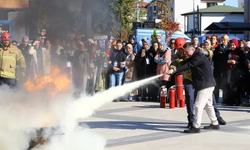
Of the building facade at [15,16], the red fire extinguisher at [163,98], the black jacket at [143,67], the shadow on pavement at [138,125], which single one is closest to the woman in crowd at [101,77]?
the black jacket at [143,67]

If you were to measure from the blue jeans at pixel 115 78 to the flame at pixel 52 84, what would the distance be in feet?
27.2

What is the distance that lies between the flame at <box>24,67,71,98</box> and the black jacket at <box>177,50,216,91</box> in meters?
2.50

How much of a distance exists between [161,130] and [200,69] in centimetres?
152

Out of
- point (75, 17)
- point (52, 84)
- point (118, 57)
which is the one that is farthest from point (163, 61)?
point (75, 17)

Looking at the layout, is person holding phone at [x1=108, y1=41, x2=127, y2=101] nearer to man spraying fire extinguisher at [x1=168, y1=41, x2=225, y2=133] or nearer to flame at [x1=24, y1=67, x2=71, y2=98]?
man spraying fire extinguisher at [x1=168, y1=41, x2=225, y2=133]

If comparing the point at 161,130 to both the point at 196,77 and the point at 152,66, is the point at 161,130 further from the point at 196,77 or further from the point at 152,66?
the point at 152,66

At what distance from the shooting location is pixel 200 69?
9.66m

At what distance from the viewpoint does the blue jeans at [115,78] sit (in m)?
16.7

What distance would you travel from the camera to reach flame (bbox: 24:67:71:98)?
7961 millimetres

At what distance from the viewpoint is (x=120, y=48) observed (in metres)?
16.7

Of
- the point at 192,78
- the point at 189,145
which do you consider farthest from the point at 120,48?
the point at 189,145

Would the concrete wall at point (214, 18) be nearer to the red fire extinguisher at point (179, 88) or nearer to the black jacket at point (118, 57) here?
the black jacket at point (118, 57)

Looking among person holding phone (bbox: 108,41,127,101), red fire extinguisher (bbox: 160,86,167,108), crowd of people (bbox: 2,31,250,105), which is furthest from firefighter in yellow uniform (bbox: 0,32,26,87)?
person holding phone (bbox: 108,41,127,101)

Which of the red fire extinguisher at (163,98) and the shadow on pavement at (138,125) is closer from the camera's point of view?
the shadow on pavement at (138,125)
